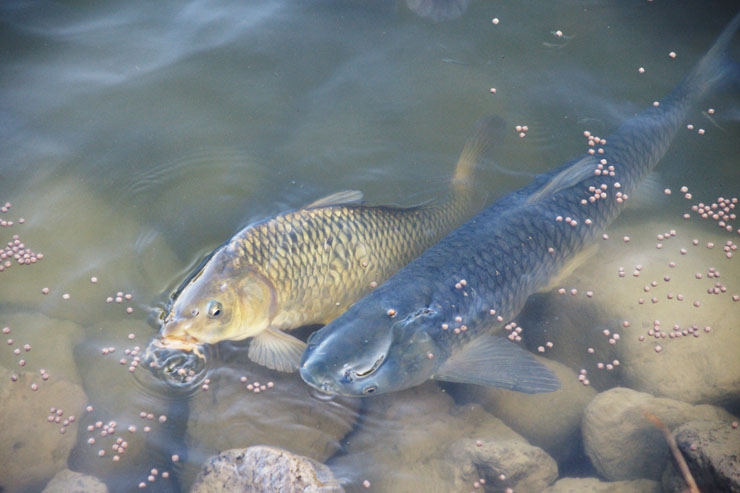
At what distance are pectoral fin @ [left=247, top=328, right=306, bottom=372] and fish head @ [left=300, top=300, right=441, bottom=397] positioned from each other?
313 mm

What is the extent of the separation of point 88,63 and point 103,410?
2.83 m

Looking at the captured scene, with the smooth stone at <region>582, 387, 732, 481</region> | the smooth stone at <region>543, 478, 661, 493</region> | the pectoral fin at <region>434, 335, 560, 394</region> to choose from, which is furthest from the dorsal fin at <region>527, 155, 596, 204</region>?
the smooth stone at <region>543, 478, 661, 493</region>

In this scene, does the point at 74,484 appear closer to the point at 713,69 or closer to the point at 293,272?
the point at 293,272

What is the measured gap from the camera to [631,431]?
3.09m

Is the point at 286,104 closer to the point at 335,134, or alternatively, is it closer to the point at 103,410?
the point at 335,134

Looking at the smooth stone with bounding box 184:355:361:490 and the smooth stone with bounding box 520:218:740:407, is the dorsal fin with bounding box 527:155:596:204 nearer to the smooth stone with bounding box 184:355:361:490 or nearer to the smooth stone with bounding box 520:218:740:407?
the smooth stone with bounding box 520:218:740:407

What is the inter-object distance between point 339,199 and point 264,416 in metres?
1.41

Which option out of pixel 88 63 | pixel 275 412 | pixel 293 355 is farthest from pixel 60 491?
pixel 88 63

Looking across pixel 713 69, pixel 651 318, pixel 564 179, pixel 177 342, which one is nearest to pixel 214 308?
pixel 177 342

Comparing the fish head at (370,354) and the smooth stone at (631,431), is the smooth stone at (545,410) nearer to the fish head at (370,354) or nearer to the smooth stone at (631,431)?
the smooth stone at (631,431)

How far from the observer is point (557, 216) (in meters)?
3.48

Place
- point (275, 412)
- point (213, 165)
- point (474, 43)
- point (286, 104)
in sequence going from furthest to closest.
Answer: point (474, 43)
point (286, 104)
point (213, 165)
point (275, 412)

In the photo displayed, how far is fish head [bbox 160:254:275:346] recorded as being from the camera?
2.90 meters

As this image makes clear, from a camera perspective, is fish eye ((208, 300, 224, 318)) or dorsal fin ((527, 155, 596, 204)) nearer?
fish eye ((208, 300, 224, 318))
